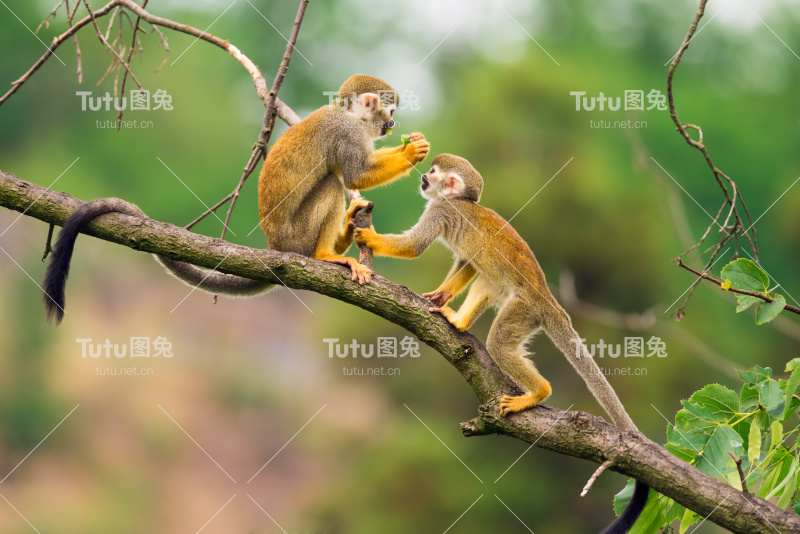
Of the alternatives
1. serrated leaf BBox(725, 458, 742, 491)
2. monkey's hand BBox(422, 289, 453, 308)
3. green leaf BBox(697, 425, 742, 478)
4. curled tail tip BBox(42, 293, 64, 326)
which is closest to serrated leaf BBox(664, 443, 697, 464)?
green leaf BBox(697, 425, 742, 478)

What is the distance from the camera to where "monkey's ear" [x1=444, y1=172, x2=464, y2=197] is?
4332mm

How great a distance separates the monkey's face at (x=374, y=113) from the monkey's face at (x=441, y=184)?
37cm

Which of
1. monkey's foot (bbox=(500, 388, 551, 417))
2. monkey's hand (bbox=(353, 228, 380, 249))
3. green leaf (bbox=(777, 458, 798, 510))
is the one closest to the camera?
green leaf (bbox=(777, 458, 798, 510))

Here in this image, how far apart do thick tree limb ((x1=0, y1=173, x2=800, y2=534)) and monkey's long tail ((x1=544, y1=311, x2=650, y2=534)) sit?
20cm

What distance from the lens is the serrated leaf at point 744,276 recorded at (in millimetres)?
3086

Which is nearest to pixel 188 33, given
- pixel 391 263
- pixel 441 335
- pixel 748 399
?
pixel 441 335

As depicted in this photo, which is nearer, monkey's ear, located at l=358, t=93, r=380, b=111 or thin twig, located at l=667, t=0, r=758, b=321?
thin twig, located at l=667, t=0, r=758, b=321

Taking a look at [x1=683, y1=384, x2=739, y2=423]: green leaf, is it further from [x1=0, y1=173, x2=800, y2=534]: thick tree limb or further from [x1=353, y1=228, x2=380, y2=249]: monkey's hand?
[x1=353, y1=228, x2=380, y2=249]: monkey's hand

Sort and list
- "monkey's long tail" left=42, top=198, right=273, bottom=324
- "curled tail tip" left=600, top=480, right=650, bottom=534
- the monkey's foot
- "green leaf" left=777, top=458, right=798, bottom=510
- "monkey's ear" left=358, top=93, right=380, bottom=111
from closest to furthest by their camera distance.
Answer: "green leaf" left=777, top=458, right=798, bottom=510 < "curled tail tip" left=600, top=480, right=650, bottom=534 < the monkey's foot < "monkey's long tail" left=42, top=198, right=273, bottom=324 < "monkey's ear" left=358, top=93, right=380, bottom=111

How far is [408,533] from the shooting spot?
9.34 metres

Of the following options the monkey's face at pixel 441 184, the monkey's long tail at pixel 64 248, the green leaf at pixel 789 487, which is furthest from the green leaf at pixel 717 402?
the monkey's long tail at pixel 64 248

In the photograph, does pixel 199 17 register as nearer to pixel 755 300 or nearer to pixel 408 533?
pixel 408 533

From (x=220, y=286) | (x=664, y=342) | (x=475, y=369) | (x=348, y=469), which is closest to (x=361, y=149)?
(x=220, y=286)

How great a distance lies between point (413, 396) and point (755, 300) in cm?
693
